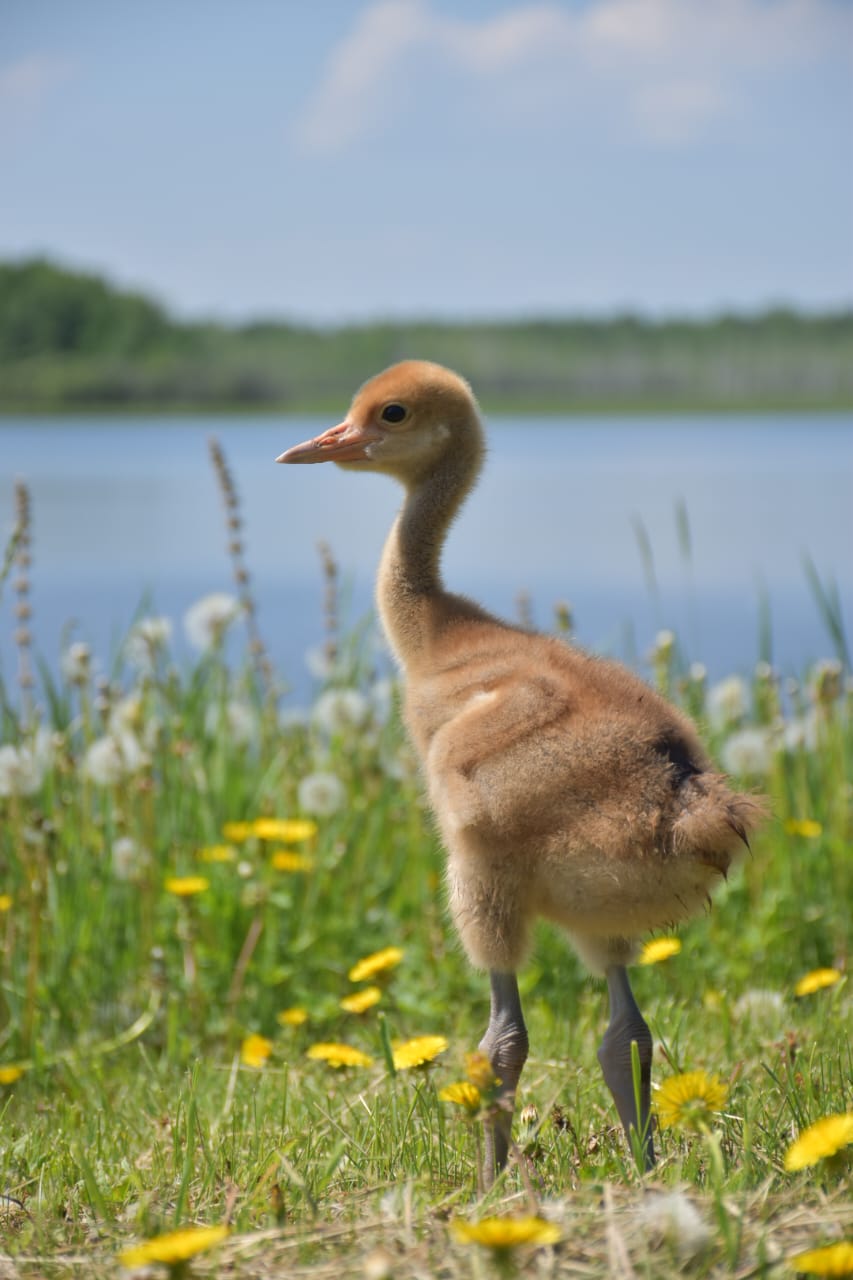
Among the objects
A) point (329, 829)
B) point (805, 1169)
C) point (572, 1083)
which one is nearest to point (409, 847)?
point (329, 829)

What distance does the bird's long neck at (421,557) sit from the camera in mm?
3045

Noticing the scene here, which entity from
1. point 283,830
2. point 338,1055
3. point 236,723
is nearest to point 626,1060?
point 338,1055

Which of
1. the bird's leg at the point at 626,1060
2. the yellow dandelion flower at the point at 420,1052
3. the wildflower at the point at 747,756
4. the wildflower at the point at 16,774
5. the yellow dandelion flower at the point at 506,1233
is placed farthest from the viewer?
the wildflower at the point at 747,756

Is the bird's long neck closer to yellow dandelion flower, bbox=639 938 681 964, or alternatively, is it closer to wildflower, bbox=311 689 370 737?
yellow dandelion flower, bbox=639 938 681 964

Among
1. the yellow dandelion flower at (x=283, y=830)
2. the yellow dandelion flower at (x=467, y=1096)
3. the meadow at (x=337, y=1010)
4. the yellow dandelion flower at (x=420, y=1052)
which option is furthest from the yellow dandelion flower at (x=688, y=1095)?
the yellow dandelion flower at (x=283, y=830)

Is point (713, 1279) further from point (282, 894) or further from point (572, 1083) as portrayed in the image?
point (282, 894)

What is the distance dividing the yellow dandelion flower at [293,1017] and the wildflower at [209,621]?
1.36 meters

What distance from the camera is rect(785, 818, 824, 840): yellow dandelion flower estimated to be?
4.82 meters

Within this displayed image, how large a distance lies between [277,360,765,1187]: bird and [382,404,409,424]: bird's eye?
52 centimetres

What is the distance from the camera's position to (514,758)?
250cm

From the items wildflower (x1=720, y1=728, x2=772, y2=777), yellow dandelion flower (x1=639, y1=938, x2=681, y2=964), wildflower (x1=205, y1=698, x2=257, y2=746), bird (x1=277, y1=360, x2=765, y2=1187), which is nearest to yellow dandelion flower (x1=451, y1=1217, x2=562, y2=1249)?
→ bird (x1=277, y1=360, x2=765, y2=1187)

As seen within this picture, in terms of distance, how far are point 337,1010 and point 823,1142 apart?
228cm

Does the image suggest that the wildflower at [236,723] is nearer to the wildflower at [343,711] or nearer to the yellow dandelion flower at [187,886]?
the wildflower at [343,711]

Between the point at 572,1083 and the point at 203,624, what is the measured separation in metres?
2.27
